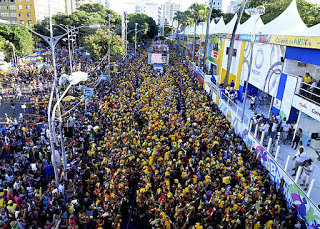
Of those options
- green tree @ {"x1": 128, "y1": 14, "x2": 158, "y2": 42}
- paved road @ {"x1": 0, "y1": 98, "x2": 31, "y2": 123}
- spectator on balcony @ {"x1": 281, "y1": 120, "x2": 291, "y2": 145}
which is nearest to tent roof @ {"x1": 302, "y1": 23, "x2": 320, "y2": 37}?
spectator on balcony @ {"x1": 281, "y1": 120, "x2": 291, "y2": 145}

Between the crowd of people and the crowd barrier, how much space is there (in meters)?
0.30

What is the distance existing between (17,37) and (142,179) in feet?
131

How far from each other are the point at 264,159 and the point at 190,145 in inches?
135

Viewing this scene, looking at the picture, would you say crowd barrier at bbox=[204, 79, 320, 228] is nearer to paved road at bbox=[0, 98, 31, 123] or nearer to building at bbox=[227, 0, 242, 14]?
paved road at bbox=[0, 98, 31, 123]

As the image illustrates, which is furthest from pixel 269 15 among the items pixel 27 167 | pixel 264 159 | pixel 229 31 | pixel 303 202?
pixel 27 167

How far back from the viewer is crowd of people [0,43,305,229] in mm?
8484

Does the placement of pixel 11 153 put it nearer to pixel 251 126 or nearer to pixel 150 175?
pixel 150 175

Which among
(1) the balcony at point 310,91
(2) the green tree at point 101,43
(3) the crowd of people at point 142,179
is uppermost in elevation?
(2) the green tree at point 101,43

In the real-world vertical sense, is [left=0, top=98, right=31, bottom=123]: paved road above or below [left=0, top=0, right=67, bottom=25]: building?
below

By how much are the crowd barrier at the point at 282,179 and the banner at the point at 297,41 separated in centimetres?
461

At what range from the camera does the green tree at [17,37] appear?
130 feet

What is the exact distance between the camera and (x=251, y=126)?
13.7m

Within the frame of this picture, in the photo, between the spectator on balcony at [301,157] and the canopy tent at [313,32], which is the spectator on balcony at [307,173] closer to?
the spectator on balcony at [301,157]

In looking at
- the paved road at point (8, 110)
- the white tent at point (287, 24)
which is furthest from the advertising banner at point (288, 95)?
the paved road at point (8, 110)
